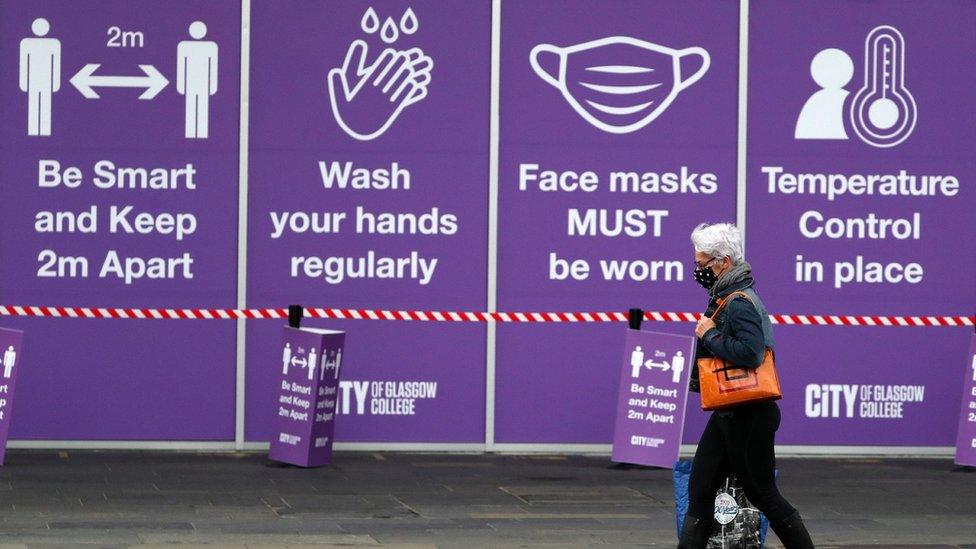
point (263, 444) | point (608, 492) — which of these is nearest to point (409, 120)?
point (263, 444)

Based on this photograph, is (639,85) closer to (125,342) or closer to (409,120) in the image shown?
(409,120)

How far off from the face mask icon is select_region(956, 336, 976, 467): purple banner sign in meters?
3.12

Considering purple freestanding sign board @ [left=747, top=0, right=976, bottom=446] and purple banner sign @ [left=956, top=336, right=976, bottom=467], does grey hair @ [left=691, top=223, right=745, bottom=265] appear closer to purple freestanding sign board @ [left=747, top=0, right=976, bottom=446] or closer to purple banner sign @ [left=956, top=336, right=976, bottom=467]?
purple banner sign @ [left=956, top=336, right=976, bottom=467]

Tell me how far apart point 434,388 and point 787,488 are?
10.4 feet

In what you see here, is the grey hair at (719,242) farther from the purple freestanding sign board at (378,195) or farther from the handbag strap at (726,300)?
the purple freestanding sign board at (378,195)

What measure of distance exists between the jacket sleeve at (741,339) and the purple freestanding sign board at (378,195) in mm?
6135

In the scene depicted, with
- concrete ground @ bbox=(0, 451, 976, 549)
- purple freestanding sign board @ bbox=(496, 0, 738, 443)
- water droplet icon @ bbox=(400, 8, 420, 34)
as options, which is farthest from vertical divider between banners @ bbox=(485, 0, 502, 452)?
concrete ground @ bbox=(0, 451, 976, 549)

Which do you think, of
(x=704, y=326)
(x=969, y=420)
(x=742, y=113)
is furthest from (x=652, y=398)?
(x=704, y=326)

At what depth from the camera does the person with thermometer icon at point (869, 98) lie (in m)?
14.3

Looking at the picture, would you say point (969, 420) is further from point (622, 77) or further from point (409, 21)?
point (409, 21)

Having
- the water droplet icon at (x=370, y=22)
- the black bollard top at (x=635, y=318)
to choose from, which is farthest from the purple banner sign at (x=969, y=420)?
the water droplet icon at (x=370, y=22)

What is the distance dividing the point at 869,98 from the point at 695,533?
279 inches

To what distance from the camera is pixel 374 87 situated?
14039 millimetres

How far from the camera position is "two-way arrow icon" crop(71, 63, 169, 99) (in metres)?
13.8
